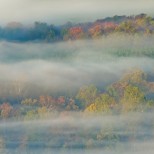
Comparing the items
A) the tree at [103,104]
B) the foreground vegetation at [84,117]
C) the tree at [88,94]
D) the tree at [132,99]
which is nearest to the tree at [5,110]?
the foreground vegetation at [84,117]

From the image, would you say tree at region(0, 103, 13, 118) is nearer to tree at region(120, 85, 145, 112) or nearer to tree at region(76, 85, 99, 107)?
tree at region(76, 85, 99, 107)

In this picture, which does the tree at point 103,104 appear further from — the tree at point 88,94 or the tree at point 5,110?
the tree at point 5,110

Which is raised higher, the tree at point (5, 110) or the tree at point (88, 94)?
the tree at point (88, 94)

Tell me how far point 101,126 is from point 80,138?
61cm

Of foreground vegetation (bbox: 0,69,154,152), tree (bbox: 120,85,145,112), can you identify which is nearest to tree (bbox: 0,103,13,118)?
foreground vegetation (bbox: 0,69,154,152)

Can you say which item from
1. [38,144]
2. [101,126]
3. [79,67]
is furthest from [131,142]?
[79,67]

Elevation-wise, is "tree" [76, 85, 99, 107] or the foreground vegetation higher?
"tree" [76, 85, 99, 107]

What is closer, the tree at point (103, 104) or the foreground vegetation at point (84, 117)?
the foreground vegetation at point (84, 117)

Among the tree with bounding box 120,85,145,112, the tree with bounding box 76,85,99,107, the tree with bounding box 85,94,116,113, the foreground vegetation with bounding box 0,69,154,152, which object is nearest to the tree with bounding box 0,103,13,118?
the foreground vegetation with bounding box 0,69,154,152

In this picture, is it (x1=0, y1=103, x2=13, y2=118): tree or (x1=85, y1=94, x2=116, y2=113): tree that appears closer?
(x1=0, y1=103, x2=13, y2=118): tree

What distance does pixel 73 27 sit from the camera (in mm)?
19609

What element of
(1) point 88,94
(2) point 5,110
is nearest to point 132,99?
(1) point 88,94

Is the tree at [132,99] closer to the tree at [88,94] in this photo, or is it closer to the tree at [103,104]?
the tree at [103,104]

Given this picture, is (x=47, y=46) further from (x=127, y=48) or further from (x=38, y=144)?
(x=38, y=144)
